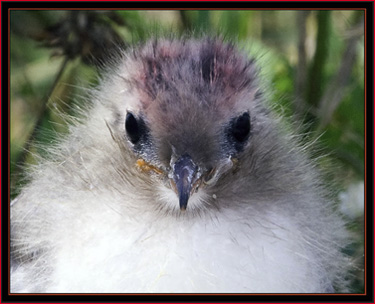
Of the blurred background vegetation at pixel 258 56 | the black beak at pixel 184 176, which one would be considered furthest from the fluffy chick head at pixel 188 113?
the blurred background vegetation at pixel 258 56

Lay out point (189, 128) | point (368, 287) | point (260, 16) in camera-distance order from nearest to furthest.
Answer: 1. point (189, 128)
2. point (368, 287)
3. point (260, 16)

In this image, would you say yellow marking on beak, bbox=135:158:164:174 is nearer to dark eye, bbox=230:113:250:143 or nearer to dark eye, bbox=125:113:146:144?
dark eye, bbox=125:113:146:144

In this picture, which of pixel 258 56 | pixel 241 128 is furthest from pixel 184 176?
pixel 258 56

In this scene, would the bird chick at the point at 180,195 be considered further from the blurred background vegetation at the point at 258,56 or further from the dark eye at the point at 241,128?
the blurred background vegetation at the point at 258,56

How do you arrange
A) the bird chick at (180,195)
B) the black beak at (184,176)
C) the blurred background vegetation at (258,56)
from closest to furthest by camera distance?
the black beak at (184,176), the bird chick at (180,195), the blurred background vegetation at (258,56)

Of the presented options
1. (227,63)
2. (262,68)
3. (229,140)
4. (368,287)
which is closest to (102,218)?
(229,140)

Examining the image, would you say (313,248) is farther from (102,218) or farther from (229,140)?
(102,218)

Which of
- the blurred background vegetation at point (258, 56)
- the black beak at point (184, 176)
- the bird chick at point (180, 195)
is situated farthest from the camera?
the blurred background vegetation at point (258, 56)
